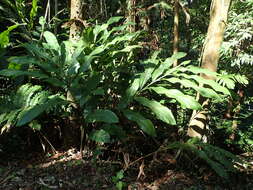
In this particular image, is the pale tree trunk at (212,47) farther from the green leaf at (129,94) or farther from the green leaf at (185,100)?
the green leaf at (129,94)

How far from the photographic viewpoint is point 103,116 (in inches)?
92.9

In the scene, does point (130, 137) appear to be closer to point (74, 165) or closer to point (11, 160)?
point (74, 165)

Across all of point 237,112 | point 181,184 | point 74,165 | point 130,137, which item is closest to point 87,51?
point 130,137

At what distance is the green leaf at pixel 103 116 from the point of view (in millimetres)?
2284

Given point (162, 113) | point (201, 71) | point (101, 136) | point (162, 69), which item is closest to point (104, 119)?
point (101, 136)

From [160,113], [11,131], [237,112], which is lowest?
[237,112]

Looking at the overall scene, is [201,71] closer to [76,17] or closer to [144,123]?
[144,123]

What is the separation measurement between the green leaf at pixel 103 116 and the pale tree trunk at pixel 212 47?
4.39ft

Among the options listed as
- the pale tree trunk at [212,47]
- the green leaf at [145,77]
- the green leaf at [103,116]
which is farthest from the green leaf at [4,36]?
the pale tree trunk at [212,47]

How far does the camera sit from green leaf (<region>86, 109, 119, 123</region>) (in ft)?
7.49

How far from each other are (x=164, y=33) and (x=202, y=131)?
3.64 m

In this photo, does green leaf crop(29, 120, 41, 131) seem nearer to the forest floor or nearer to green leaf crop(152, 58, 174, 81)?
the forest floor

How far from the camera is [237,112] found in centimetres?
516

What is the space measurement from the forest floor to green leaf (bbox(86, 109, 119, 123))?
27.8 inches
